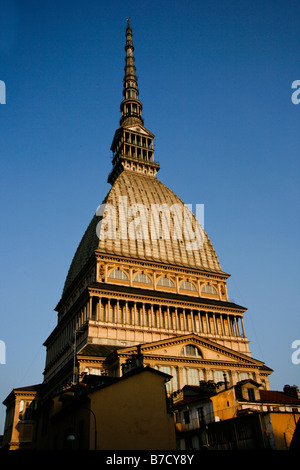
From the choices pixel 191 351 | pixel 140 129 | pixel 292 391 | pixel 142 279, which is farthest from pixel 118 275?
pixel 140 129

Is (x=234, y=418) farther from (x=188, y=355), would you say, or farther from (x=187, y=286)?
(x=187, y=286)

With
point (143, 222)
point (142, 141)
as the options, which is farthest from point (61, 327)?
point (142, 141)

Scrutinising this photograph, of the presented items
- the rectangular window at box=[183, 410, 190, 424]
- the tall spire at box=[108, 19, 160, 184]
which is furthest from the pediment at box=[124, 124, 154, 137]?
the rectangular window at box=[183, 410, 190, 424]

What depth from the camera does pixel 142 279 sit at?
7650 cm

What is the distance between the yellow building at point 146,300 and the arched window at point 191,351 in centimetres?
15

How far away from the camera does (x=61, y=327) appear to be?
275ft

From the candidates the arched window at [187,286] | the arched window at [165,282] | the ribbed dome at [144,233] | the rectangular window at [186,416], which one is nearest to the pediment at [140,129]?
the ribbed dome at [144,233]

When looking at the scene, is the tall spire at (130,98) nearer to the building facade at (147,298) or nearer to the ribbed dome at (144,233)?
the building facade at (147,298)

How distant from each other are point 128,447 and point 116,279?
154 ft

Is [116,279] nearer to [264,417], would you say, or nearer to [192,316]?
[192,316]

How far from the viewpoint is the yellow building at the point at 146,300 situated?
61.9 metres
